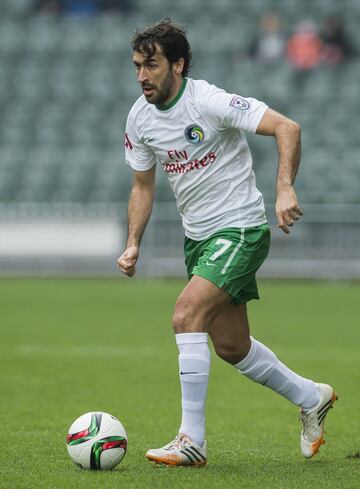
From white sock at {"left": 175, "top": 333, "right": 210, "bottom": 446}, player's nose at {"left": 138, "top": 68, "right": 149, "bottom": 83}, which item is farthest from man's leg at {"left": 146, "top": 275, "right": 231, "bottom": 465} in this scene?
player's nose at {"left": 138, "top": 68, "right": 149, "bottom": 83}

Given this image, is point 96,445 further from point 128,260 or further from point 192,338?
point 128,260

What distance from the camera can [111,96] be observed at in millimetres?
28000

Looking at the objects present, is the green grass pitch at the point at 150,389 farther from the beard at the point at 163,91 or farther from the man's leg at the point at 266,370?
the beard at the point at 163,91

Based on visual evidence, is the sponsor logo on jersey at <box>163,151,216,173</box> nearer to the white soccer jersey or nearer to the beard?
the white soccer jersey

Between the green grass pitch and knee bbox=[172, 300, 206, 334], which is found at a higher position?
knee bbox=[172, 300, 206, 334]

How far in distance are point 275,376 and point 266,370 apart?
0.07 metres

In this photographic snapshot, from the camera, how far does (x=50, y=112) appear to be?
28047mm

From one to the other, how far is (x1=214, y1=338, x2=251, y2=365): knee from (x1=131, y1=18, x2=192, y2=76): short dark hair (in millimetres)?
1555

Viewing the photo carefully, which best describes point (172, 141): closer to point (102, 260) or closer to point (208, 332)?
point (208, 332)

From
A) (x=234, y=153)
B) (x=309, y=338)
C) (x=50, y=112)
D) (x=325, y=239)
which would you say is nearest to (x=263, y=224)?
(x=234, y=153)

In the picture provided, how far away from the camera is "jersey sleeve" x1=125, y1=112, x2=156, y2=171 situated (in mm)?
6676

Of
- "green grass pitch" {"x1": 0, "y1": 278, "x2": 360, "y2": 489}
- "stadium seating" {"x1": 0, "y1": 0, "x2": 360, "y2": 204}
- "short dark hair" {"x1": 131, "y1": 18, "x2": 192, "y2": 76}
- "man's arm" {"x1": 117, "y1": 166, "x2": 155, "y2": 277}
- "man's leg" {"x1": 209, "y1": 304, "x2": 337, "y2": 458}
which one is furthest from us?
"stadium seating" {"x1": 0, "y1": 0, "x2": 360, "y2": 204}

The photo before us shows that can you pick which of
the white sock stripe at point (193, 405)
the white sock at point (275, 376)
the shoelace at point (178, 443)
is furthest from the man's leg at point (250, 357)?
the shoelace at point (178, 443)

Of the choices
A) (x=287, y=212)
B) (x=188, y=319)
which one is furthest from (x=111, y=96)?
(x=287, y=212)
